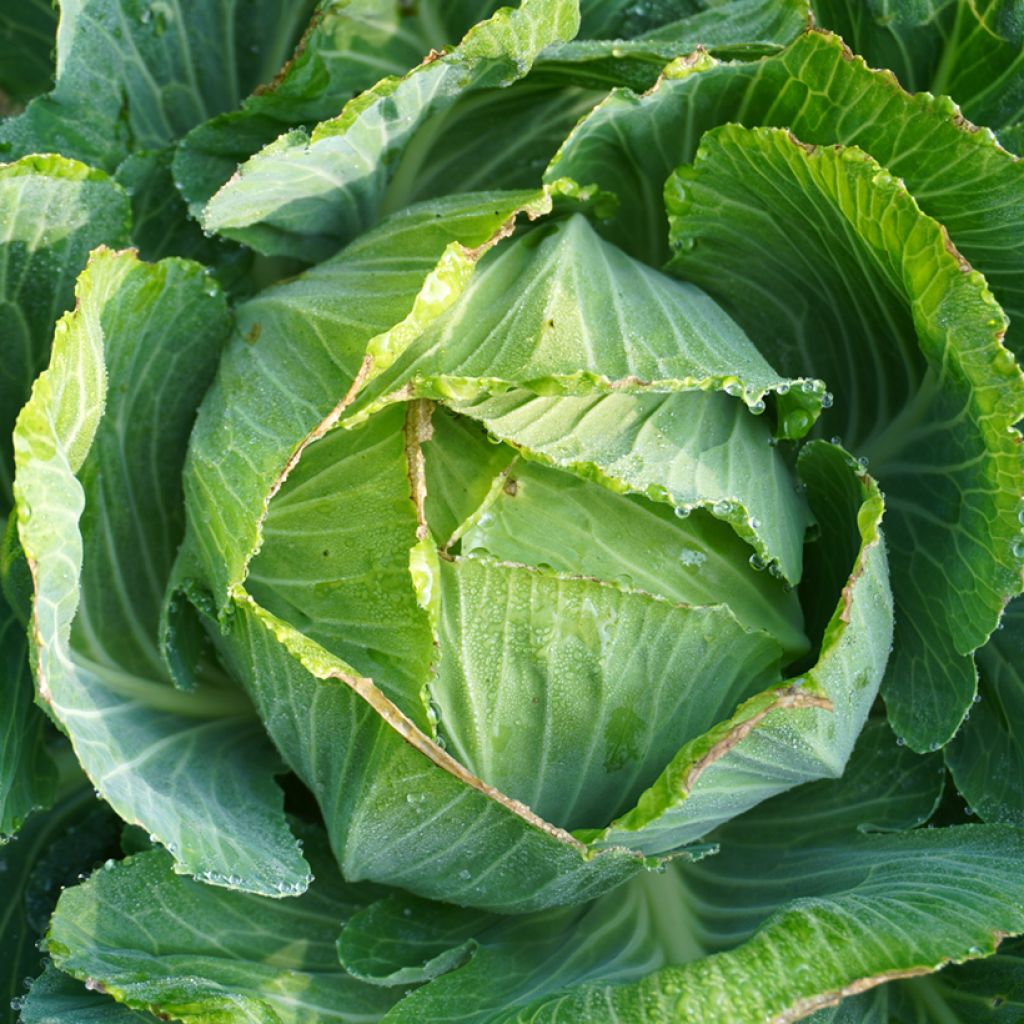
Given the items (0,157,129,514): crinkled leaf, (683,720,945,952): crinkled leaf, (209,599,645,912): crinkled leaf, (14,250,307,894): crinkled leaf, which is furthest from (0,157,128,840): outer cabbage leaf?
(683,720,945,952): crinkled leaf

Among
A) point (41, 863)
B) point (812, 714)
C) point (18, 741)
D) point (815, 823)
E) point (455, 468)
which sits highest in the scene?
point (455, 468)

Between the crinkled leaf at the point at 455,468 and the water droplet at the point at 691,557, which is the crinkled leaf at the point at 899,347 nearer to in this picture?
the water droplet at the point at 691,557

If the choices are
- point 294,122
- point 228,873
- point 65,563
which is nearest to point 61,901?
point 228,873

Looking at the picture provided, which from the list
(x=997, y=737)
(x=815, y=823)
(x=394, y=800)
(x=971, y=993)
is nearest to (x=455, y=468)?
(x=394, y=800)

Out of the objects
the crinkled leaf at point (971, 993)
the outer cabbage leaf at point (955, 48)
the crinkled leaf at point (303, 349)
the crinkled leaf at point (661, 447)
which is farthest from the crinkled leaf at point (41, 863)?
the outer cabbage leaf at point (955, 48)

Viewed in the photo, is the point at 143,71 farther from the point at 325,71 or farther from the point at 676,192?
the point at 676,192

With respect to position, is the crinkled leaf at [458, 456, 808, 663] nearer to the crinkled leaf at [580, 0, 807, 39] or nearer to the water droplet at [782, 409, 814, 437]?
the water droplet at [782, 409, 814, 437]

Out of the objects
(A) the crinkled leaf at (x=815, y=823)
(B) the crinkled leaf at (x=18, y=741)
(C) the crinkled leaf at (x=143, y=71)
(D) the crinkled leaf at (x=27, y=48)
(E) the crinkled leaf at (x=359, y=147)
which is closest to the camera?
(E) the crinkled leaf at (x=359, y=147)
